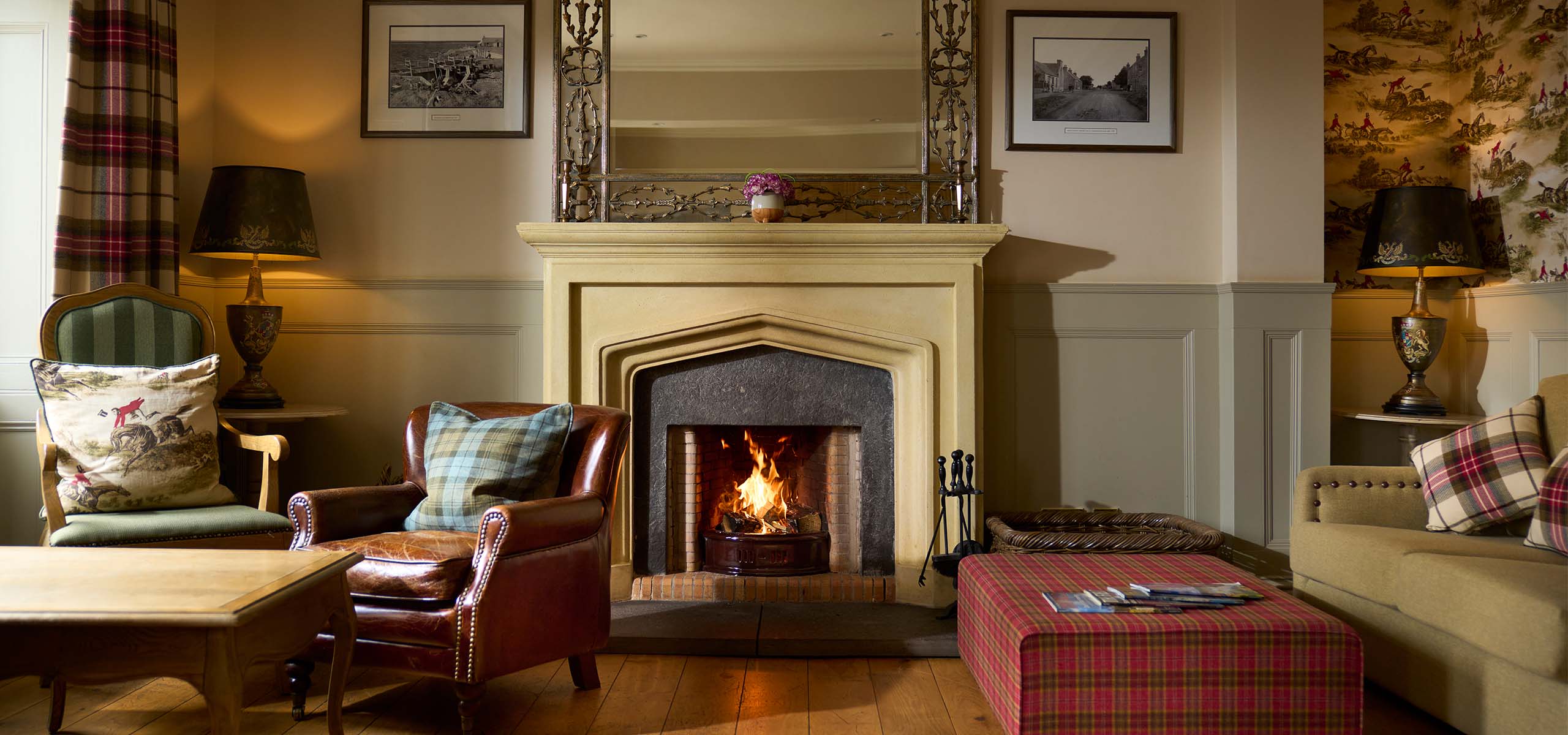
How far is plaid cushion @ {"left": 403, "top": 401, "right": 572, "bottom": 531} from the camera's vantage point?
2775 millimetres

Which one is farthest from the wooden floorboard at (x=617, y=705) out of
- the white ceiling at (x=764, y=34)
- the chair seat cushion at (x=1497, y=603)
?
the white ceiling at (x=764, y=34)

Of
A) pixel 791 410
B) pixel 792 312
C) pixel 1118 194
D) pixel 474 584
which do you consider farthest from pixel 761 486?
pixel 1118 194

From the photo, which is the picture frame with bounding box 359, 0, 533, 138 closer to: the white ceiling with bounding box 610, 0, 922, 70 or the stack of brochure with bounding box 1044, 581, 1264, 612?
the white ceiling with bounding box 610, 0, 922, 70

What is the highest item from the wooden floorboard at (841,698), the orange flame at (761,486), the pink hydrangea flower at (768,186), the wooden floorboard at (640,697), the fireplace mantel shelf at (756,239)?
the pink hydrangea flower at (768,186)

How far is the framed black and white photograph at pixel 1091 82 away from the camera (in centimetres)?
394

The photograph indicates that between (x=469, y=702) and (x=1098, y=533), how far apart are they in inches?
87.4

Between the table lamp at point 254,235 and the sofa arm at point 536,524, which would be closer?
the sofa arm at point 536,524

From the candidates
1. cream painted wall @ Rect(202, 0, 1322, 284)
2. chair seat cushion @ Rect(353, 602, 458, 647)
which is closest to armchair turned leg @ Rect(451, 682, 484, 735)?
chair seat cushion @ Rect(353, 602, 458, 647)

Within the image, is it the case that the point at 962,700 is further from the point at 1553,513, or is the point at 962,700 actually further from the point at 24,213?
the point at 24,213

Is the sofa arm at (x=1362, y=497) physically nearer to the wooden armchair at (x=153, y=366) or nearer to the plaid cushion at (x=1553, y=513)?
the plaid cushion at (x=1553, y=513)

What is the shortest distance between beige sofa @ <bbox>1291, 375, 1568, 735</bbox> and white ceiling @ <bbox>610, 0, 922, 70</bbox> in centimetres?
224

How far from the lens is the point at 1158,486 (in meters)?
3.96

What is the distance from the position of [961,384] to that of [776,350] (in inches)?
28.6

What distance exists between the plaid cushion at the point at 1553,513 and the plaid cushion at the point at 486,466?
2.65 meters
